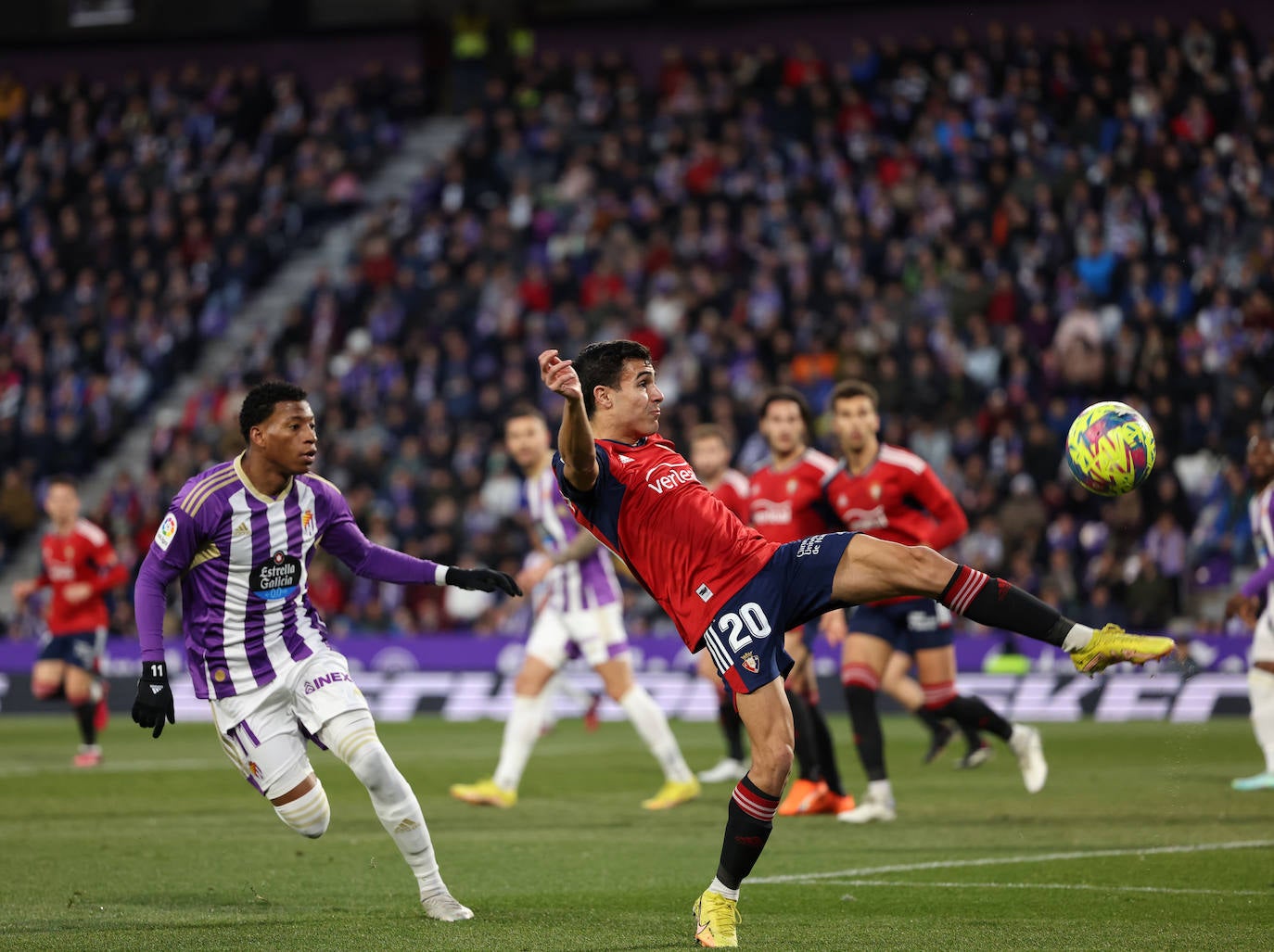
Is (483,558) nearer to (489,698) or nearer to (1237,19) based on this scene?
(489,698)

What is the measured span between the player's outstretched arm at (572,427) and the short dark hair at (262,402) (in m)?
1.58

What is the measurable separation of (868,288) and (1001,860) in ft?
52.3

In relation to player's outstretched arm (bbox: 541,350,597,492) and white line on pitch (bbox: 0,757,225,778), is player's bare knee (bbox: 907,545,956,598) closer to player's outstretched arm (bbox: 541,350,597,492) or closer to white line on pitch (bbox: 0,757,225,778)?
player's outstretched arm (bbox: 541,350,597,492)

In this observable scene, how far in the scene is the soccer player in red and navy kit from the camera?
6711 millimetres

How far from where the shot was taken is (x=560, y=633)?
41.7 ft

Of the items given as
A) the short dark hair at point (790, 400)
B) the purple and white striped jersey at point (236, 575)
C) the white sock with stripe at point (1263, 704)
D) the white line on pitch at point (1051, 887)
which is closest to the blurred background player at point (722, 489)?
the short dark hair at point (790, 400)

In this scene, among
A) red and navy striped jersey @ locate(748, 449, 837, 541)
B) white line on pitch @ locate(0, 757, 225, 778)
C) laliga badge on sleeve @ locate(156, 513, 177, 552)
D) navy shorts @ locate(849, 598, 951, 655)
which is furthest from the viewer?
white line on pitch @ locate(0, 757, 225, 778)

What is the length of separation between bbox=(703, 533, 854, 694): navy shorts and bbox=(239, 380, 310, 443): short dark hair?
2323 mm

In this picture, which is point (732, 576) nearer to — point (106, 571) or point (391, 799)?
point (391, 799)

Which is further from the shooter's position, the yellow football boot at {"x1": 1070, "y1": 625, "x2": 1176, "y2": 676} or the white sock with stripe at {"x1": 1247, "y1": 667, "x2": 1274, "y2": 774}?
the white sock with stripe at {"x1": 1247, "y1": 667, "x2": 1274, "y2": 774}

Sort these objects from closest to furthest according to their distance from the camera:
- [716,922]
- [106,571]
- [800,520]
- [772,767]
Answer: [716,922] → [772,767] → [800,520] → [106,571]

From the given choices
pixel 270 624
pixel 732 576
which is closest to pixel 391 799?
pixel 270 624

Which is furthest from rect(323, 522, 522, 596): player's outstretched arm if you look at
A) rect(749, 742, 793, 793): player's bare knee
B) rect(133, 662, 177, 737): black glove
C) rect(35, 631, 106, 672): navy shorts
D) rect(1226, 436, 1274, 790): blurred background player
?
rect(35, 631, 106, 672): navy shorts

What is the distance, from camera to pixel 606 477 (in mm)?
7164
